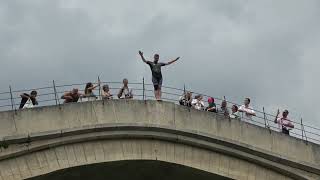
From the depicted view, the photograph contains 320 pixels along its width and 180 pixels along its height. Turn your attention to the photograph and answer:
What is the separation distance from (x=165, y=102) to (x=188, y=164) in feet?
6.48

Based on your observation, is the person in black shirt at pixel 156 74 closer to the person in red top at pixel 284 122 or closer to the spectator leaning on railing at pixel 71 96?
the spectator leaning on railing at pixel 71 96

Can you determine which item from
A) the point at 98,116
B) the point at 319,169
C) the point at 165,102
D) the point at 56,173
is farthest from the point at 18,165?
the point at 319,169

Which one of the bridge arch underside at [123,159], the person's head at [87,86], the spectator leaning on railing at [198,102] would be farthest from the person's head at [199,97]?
the person's head at [87,86]

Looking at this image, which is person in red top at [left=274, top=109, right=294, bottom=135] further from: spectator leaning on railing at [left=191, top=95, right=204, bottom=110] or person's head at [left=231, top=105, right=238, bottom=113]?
spectator leaning on railing at [left=191, top=95, right=204, bottom=110]

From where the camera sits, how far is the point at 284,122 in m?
27.0

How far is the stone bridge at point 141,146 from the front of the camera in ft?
78.6

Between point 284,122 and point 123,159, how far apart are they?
5665 mm

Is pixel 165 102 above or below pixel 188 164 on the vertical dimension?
above

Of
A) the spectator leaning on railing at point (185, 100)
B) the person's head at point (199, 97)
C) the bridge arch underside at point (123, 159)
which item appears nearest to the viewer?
the bridge arch underside at point (123, 159)

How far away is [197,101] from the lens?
26438 mm

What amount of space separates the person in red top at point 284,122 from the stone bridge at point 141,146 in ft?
1.49

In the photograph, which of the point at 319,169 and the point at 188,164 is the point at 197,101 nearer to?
the point at 188,164

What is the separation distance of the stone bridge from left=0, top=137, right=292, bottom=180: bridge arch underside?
28 millimetres

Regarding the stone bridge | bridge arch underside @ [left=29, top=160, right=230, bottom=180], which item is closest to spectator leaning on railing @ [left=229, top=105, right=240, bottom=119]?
the stone bridge
